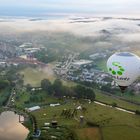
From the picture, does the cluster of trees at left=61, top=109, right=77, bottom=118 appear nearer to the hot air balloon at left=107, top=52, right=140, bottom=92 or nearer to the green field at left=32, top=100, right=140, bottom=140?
the green field at left=32, top=100, right=140, bottom=140

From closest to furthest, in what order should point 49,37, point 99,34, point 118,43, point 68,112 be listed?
point 68,112 → point 118,43 → point 99,34 → point 49,37

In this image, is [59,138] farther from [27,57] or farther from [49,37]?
[49,37]

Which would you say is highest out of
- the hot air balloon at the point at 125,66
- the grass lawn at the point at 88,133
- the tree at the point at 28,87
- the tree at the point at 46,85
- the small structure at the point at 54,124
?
Answer: the hot air balloon at the point at 125,66

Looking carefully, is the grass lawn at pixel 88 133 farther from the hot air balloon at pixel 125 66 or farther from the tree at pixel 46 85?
the tree at pixel 46 85

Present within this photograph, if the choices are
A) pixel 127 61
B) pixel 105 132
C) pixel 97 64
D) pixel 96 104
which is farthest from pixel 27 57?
pixel 127 61

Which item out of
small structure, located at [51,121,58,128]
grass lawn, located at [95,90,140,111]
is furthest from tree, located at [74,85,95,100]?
small structure, located at [51,121,58,128]

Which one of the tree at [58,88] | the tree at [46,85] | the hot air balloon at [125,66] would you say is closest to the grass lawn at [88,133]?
the hot air balloon at [125,66]

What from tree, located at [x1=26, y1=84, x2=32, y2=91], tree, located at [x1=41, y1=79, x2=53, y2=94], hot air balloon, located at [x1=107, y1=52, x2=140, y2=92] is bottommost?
tree, located at [x1=26, y1=84, x2=32, y2=91]
